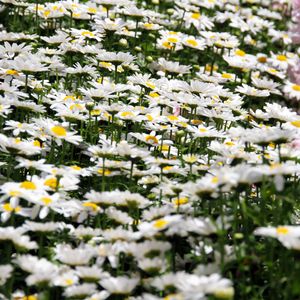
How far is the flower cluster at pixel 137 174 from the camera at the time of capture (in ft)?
8.23

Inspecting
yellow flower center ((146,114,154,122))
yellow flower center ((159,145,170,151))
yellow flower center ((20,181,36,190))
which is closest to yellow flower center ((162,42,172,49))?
yellow flower center ((146,114,154,122))

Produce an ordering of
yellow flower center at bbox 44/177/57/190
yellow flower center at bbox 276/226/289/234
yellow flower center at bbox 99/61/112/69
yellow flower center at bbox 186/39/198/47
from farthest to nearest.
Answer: yellow flower center at bbox 186/39/198/47 < yellow flower center at bbox 99/61/112/69 < yellow flower center at bbox 44/177/57/190 < yellow flower center at bbox 276/226/289/234

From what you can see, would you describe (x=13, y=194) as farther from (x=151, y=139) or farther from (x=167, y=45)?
(x=167, y=45)

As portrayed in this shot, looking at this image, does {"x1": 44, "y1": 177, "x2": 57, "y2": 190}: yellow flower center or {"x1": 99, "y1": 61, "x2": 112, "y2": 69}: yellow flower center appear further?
{"x1": 99, "y1": 61, "x2": 112, "y2": 69}: yellow flower center

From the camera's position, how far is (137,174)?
3.10 meters

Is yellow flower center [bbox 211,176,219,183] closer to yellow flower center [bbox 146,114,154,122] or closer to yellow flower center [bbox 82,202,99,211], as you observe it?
yellow flower center [bbox 82,202,99,211]

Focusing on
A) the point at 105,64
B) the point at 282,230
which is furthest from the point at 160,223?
the point at 105,64

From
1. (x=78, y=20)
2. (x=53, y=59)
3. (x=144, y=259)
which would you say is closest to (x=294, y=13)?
(x=78, y=20)

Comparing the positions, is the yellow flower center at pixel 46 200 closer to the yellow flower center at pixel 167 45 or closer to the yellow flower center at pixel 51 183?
the yellow flower center at pixel 51 183

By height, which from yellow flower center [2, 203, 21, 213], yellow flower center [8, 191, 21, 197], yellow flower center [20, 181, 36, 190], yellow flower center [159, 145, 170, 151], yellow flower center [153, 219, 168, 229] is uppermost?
yellow flower center [153, 219, 168, 229]

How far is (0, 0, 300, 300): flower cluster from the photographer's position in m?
2.51

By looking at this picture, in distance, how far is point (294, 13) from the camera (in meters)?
5.80

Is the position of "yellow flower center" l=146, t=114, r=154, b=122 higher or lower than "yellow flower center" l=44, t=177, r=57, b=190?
higher

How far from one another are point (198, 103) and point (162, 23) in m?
1.65
